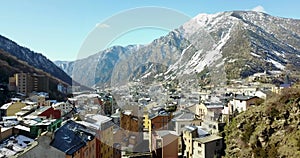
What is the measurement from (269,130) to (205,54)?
16.4 m

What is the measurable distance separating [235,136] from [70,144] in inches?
143

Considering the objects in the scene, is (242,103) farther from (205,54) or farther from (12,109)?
(205,54)

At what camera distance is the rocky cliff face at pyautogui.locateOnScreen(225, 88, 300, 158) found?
5.17 meters

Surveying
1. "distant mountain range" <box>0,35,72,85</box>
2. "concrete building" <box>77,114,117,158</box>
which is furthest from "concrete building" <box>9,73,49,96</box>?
"concrete building" <box>77,114,117,158</box>

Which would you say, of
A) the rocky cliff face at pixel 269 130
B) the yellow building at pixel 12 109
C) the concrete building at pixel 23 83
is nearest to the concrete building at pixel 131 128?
the rocky cliff face at pixel 269 130

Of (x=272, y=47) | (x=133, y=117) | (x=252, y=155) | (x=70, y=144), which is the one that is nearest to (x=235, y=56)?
(x=272, y=47)

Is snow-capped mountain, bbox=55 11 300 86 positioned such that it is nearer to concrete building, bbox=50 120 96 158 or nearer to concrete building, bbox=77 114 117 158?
concrete building, bbox=77 114 117 158

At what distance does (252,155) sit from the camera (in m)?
5.57

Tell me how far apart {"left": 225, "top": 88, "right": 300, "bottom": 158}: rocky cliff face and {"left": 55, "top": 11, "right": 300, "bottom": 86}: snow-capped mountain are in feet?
8.20

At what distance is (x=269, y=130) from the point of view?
5.67 m

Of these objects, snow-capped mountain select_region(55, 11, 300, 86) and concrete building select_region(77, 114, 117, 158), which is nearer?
concrete building select_region(77, 114, 117, 158)

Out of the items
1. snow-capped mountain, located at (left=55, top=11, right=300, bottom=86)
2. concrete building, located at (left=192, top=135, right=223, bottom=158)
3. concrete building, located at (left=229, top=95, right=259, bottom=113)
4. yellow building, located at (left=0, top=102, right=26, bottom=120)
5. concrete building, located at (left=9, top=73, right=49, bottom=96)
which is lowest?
concrete building, located at (left=192, top=135, right=223, bottom=158)

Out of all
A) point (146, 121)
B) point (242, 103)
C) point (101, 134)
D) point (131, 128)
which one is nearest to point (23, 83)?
point (131, 128)

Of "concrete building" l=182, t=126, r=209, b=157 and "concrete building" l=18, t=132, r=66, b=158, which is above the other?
"concrete building" l=18, t=132, r=66, b=158
